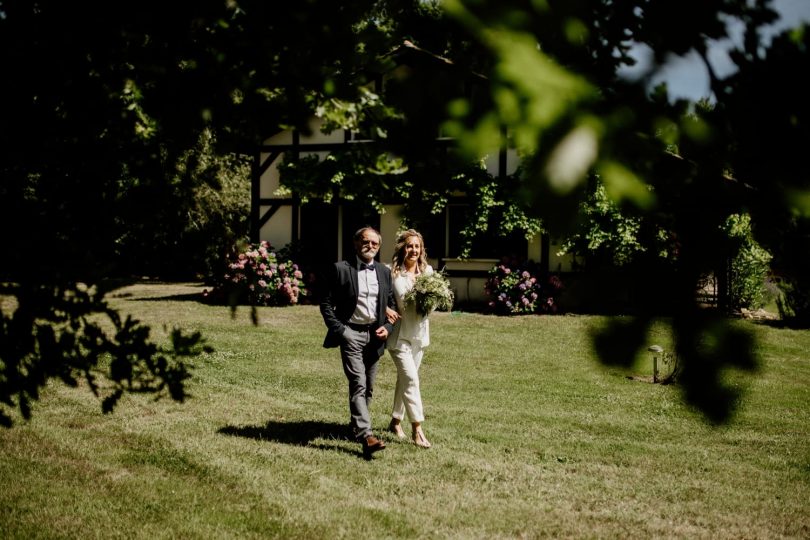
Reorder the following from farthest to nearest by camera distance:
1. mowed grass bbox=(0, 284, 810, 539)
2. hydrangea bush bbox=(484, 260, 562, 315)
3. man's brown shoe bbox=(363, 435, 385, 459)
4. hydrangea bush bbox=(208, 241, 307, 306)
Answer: hydrangea bush bbox=(208, 241, 307, 306) → hydrangea bush bbox=(484, 260, 562, 315) → man's brown shoe bbox=(363, 435, 385, 459) → mowed grass bbox=(0, 284, 810, 539)

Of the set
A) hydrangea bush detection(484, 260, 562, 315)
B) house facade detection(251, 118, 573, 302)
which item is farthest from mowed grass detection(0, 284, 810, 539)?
house facade detection(251, 118, 573, 302)

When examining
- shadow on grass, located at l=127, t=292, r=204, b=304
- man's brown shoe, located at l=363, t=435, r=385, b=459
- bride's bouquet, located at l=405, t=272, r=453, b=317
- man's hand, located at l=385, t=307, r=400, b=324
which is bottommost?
man's brown shoe, located at l=363, t=435, r=385, b=459

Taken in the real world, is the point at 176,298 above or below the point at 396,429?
above

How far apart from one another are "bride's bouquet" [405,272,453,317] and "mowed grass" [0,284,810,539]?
1203mm

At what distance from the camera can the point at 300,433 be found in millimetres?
5977

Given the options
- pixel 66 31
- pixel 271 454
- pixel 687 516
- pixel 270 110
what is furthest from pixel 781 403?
pixel 66 31

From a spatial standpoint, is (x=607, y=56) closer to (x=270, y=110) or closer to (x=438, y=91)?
(x=438, y=91)

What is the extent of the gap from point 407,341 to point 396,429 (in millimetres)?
840

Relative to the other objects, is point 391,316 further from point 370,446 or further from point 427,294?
point 370,446

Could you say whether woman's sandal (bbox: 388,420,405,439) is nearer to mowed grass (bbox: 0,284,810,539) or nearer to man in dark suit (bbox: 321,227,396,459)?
mowed grass (bbox: 0,284,810,539)

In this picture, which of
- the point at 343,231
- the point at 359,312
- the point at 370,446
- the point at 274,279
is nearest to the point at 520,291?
the point at 343,231

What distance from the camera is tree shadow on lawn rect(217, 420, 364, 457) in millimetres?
5672

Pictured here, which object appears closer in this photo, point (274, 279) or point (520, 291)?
point (520, 291)

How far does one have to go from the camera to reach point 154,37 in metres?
1.96
